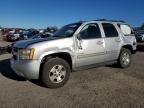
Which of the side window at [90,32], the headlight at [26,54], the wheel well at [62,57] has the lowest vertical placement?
the wheel well at [62,57]

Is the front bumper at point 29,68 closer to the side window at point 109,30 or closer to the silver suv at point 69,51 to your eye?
the silver suv at point 69,51

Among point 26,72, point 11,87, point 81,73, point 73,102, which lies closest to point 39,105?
point 73,102

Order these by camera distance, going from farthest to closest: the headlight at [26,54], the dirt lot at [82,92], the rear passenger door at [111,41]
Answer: the rear passenger door at [111,41], the headlight at [26,54], the dirt lot at [82,92]

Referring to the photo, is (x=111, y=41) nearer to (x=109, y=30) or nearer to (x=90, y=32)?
(x=109, y=30)

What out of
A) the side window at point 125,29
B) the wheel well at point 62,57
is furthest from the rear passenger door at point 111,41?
the wheel well at point 62,57

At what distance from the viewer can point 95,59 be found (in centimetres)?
668

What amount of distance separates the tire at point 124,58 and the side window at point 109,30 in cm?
80

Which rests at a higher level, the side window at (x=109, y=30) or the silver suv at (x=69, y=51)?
the side window at (x=109, y=30)

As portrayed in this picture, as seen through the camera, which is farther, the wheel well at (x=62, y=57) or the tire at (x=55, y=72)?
the wheel well at (x=62, y=57)

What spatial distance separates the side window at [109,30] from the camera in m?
7.12

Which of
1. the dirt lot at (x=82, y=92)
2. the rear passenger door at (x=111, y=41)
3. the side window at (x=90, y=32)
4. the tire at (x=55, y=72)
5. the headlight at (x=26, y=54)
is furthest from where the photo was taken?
the rear passenger door at (x=111, y=41)

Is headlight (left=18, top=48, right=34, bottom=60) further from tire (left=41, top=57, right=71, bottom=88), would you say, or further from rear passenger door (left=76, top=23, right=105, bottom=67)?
rear passenger door (left=76, top=23, right=105, bottom=67)

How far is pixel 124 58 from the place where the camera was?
7996 mm

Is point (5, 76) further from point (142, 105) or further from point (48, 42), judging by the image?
point (142, 105)
